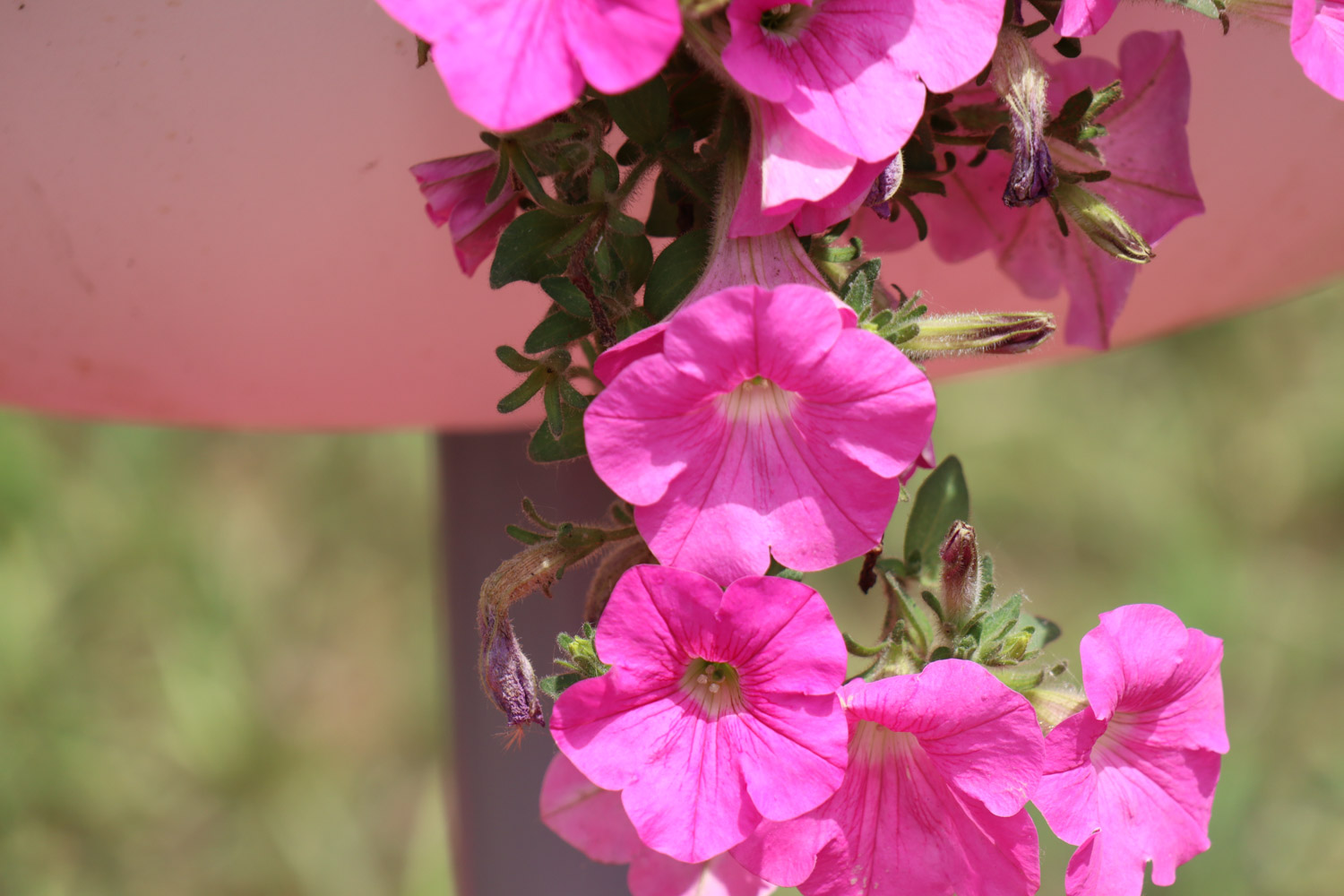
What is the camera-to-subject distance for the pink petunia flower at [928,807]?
38cm

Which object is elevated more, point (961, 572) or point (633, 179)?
point (633, 179)

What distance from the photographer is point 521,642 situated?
24.9 inches

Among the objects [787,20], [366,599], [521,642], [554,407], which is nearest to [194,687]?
[366,599]

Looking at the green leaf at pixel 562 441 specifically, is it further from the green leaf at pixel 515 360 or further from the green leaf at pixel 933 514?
the green leaf at pixel 933 514

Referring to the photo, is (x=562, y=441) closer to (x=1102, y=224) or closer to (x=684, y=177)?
(x=684, y=177)

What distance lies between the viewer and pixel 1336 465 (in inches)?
71.7

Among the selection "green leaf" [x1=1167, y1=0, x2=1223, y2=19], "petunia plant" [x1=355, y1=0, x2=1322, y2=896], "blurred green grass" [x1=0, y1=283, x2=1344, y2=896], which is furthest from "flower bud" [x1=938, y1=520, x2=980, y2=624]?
"blurred green grass" [x1=0, y1=283, x2=1344, y2=896]

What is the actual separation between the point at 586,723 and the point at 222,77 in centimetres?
29

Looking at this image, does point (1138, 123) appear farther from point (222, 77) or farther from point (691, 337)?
point (222, 77)

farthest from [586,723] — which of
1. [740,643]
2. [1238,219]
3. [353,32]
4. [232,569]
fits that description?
[232,569]

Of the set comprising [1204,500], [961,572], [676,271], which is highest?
[1204,500]

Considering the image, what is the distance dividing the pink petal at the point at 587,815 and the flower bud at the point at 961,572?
163 millimetres

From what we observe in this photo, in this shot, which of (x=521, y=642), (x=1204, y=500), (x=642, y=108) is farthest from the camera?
(x=1204, y=500)

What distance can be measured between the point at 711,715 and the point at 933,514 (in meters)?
0.18
